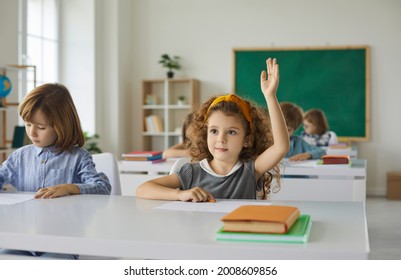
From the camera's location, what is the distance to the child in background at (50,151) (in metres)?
2.30

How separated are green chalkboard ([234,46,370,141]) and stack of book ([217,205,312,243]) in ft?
20.3

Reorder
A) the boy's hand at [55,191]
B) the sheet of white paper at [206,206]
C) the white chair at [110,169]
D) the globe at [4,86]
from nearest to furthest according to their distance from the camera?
the sheet of white paper at [206,206] < the boy's hand at [55,191] < the white chair at [110,169] < the globe at [4,86]

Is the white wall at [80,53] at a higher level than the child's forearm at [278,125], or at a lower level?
higher

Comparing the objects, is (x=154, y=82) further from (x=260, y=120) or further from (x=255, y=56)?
(x=260, y=120)

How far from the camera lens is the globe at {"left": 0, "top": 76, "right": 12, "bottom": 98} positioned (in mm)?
5148

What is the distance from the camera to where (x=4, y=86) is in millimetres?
5184

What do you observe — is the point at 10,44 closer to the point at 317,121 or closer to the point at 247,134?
the point at 317,121

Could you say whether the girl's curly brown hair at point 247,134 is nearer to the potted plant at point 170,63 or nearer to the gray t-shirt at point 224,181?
the gray t-shirt at point 224,181

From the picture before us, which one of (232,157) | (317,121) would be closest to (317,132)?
(317,121)

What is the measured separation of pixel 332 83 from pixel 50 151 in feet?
18.3

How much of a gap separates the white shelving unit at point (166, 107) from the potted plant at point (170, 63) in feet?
0.40

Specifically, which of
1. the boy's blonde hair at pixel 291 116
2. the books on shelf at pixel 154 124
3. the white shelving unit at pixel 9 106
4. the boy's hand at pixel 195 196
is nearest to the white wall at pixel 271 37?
the books on shelf at pixel 154 124
